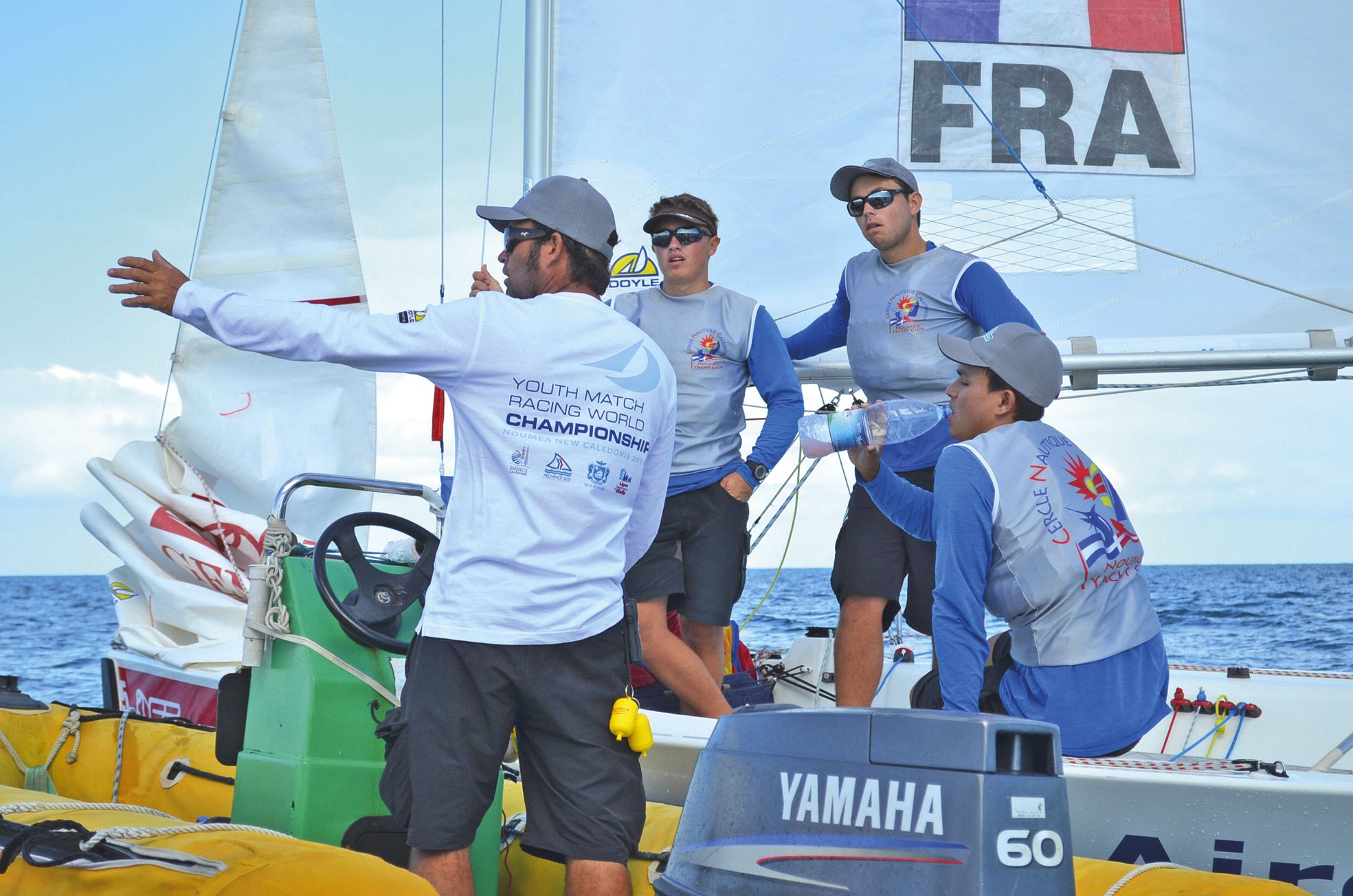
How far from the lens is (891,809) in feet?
5.71

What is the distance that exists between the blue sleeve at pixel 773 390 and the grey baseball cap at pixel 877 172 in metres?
0.44

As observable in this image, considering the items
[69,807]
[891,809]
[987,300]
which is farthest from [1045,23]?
[69,807]

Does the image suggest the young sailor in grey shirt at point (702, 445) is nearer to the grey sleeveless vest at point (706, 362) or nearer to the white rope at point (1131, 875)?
the grey sleeveless vest at point (706, 362)

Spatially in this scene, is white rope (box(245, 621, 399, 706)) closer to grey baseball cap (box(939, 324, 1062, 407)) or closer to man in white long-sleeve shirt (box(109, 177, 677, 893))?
man in white long-sleeve shirt (box(109, 177, 677, 893))

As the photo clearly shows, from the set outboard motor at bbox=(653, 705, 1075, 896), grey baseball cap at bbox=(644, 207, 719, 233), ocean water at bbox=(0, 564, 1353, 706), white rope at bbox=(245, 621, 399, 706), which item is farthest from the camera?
ocean water at bbox=(0, 564, 1353, 706)

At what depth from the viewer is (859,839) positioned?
5.74ft

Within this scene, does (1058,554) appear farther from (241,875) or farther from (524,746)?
(241,875)

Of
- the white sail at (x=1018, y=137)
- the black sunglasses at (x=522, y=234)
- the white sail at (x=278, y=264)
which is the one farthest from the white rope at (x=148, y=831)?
the white sail at (x=278, y=264)

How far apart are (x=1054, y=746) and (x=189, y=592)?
393cm

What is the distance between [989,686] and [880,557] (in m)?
0.78

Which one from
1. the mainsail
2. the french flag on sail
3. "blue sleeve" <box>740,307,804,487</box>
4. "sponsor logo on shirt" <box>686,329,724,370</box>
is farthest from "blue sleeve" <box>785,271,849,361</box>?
the mainsail

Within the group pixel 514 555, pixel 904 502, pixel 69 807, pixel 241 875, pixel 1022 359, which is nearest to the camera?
pixel 241 875

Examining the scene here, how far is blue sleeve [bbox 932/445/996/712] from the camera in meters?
2.69

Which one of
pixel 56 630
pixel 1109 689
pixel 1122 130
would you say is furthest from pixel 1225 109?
pixel 56 630
